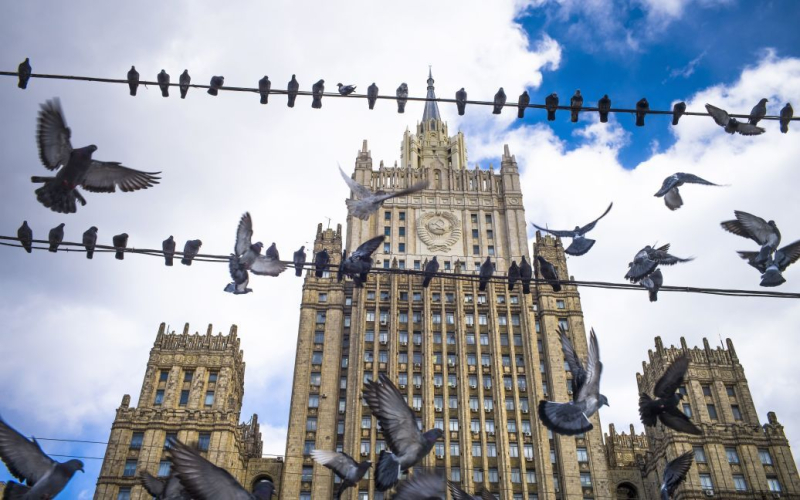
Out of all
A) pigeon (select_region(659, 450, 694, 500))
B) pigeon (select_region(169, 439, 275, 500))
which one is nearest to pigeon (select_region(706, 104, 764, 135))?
pigeon (select_region(659, 450, 694, 500))

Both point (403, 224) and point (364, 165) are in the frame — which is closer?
point (403, 224)

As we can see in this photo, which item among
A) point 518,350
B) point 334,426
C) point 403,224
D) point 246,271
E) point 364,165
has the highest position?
point 364,165

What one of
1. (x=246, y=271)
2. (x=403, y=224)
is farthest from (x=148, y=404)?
(x=246, y=271)

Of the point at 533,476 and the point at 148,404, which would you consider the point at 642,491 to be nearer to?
the point at 533,476

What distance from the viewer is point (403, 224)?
7306 centimetres

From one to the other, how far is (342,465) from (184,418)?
41.6 m

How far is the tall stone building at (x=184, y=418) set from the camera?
177 ft

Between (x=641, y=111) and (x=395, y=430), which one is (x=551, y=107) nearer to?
(x=641, y=111)

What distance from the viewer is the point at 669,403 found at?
55.0ft

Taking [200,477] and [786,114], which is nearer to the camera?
[200,477]

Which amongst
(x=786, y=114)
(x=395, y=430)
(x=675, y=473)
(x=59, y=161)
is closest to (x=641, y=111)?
(x=786, y=114)

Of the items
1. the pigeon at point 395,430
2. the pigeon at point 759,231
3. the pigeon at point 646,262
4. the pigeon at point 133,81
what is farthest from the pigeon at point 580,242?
the pigeon at point 133,81

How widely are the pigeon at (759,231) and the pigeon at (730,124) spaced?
7.42ft

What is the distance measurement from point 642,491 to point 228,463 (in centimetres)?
3359
